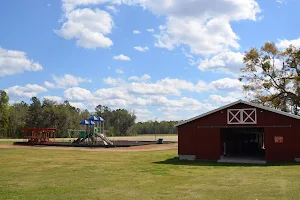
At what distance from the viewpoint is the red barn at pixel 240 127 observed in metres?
21.9

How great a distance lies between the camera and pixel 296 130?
2172 centimetres

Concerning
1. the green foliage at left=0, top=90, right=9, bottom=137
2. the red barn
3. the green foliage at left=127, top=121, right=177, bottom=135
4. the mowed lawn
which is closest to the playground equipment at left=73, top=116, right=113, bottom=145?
the red barn

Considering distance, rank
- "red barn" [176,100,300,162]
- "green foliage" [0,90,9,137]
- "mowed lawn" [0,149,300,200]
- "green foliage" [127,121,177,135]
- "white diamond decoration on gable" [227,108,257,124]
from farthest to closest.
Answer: "green foliage" [127,121,177,135]
"green foliage" [0,90,9,137]
"white diamond decoration on gable" [227,108,257,124]
"red barn" [176,100,300,162]
"mowed lawn" [0,149,300,200]

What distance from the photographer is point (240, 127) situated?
2350cm

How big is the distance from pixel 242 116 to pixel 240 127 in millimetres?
852

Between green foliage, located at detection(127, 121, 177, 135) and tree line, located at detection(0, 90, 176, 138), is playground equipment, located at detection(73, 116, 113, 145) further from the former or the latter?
green foliage, located at detection(127, 121, 177, 135)

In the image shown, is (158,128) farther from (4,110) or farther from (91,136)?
(91,136)

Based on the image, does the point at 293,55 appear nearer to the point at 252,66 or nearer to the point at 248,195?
the point at 252,66

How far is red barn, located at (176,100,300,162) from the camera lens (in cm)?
2188

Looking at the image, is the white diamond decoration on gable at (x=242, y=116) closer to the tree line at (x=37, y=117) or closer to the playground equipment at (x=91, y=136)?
the playground equipment at (x=91, y=136)

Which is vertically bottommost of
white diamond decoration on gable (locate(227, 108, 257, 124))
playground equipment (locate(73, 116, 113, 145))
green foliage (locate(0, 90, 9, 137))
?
playground equipment (locate(73, 116, 113, 145))

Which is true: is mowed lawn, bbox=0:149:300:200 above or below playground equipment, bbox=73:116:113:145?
below

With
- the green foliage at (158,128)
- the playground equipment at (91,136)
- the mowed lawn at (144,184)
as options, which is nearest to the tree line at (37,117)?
the playground equipment at (91,136)

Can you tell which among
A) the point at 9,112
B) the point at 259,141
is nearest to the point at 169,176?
the point at 259,141
